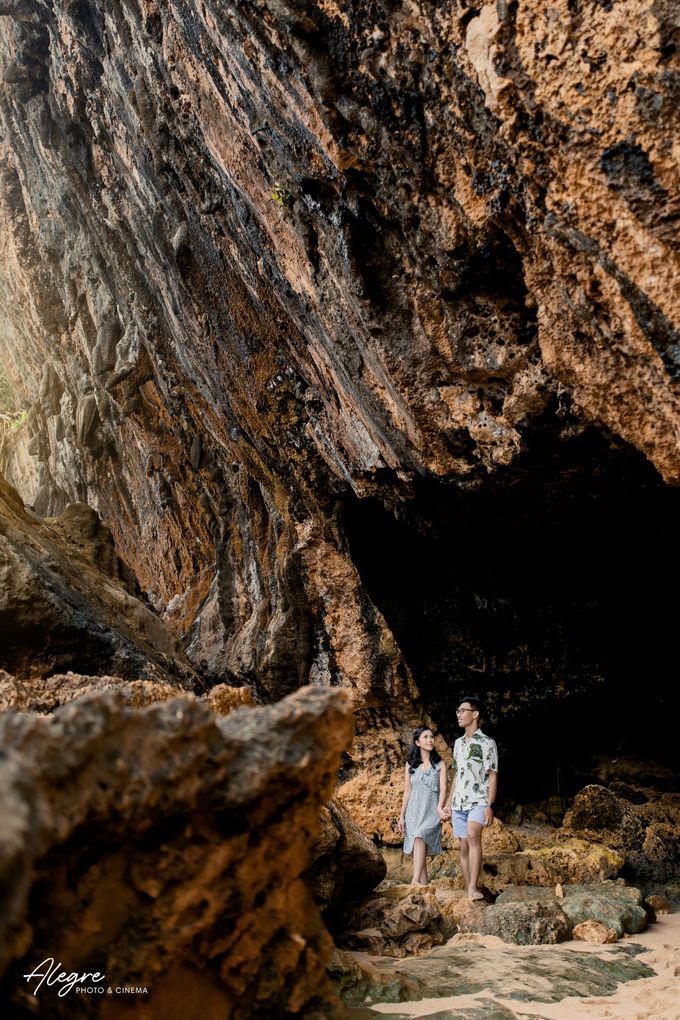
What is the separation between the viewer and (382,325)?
5.53 metres

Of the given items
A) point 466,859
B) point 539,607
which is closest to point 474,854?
point 466,859

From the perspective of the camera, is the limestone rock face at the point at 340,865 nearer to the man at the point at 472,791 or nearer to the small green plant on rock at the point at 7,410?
the man at the point at 472,791

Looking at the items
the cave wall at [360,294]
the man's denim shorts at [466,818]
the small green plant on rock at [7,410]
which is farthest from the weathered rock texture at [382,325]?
the small green plant on rock at [7,410]

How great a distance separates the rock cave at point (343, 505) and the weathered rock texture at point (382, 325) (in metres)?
0.03

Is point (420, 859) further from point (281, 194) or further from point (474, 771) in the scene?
point (281, 194)

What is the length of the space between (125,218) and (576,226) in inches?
276

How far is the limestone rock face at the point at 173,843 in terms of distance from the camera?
1.85m

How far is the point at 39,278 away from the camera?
13.2 metres

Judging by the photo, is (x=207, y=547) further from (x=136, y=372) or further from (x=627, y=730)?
(x=627, y=730)

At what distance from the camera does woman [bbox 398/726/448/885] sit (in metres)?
5.93

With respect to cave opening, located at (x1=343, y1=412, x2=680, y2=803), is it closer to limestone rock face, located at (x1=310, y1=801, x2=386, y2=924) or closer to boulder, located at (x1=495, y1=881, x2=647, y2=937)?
boulder, located at (x1=495, y1=881, x2=647, y2=937)

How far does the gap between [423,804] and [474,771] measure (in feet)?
1.71

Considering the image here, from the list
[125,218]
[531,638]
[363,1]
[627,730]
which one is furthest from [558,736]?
[125,218]

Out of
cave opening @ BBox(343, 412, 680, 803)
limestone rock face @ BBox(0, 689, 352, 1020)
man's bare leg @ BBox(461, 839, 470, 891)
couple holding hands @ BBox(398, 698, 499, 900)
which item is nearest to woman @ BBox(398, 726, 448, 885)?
couple holding hands @ BBox(398, 698, 499, 900)
